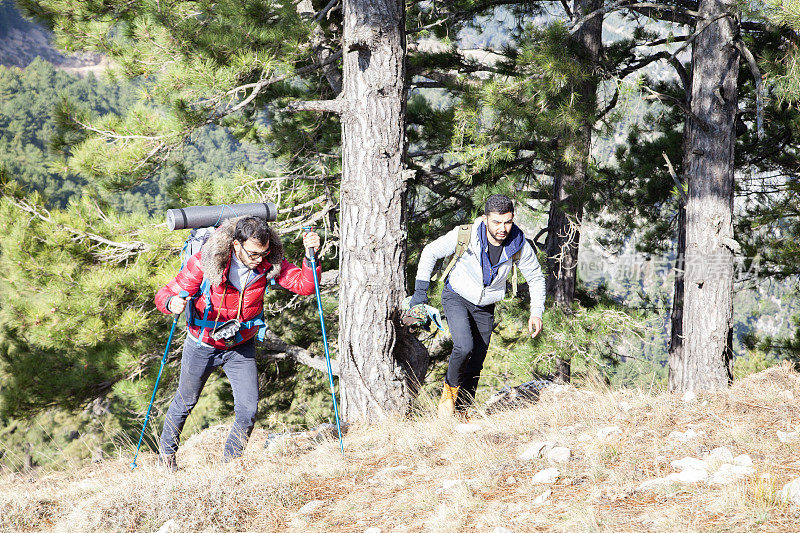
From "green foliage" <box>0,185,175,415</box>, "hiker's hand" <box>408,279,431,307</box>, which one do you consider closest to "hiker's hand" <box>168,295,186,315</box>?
"hiker's hand" <box>408,279,431,307</box>

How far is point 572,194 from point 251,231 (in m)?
4.66

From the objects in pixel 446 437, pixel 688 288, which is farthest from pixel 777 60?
pixel 446 437

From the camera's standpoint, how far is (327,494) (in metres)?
3.37

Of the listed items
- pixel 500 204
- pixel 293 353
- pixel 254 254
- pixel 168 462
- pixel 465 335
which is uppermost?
pixel 500 204

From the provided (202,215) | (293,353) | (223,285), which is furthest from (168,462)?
(293,353)

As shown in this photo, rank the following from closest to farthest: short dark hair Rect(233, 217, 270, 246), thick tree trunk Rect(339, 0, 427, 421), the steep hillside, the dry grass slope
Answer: the dry grass slope → short dark hair Rect(233, 217, 270, 246) → thick tree trunk Rect(339, 0, 427, 421) → the steep hillside

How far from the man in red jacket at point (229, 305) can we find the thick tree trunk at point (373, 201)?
3.25 ft

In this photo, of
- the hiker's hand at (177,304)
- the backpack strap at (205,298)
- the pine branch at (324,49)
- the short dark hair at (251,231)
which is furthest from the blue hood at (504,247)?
the pine branch at (324,49)

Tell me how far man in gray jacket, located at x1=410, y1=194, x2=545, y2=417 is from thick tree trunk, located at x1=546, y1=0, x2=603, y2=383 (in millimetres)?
1848

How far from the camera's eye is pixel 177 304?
12.5ft

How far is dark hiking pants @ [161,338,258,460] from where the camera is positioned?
163 inches

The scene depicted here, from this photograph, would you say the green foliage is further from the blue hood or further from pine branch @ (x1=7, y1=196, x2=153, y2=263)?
the blue hood

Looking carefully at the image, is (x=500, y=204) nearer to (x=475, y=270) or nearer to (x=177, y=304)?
(x=475, y=270)

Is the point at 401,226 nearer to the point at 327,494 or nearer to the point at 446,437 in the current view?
the point at 446,437
